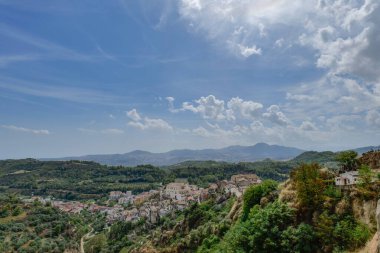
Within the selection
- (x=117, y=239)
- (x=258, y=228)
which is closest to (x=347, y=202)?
(x=258, y=228)

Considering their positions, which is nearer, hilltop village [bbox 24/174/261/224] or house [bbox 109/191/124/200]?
hilltop village [bbox 24/174/261/224]

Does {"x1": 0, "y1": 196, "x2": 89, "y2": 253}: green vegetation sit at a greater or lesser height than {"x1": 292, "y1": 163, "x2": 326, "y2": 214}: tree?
lesser

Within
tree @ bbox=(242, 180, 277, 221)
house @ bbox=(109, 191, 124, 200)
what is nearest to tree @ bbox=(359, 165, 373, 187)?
tree @ bbox=(242, 180, 277, 221)

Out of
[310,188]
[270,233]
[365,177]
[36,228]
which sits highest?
[365,177]

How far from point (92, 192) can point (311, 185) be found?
155290 mm

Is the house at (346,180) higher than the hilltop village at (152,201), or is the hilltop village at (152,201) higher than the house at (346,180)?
the house at (346,180)

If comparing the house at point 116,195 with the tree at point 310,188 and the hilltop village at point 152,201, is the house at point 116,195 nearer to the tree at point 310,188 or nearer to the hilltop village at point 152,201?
the hilltop village at point 152,201

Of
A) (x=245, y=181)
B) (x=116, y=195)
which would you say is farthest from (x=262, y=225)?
(x=116, y=195)

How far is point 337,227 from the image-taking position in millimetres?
20234

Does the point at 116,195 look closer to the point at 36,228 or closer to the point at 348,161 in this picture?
the point at 36,228

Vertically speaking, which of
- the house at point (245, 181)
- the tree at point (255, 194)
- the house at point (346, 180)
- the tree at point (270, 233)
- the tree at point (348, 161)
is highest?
the tree at point (348, 161)

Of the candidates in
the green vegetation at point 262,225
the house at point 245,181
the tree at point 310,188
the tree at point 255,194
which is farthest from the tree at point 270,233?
the house at point 245,181

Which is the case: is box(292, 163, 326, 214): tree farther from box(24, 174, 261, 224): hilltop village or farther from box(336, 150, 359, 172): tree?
box(24, 174, 261, 224): hilltop village

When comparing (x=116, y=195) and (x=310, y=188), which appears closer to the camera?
(x=310, y=188)
